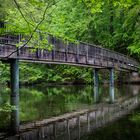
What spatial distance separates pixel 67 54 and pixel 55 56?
1.97 m

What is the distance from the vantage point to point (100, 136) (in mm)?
11773

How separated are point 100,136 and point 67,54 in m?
14.5

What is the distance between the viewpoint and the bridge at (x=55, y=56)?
19203mm

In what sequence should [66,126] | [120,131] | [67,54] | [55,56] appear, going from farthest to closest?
1. [67,54]
2. [55,56]
3. [66,126]
4. [120,131]

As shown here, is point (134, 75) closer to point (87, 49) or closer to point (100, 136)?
point (87, 49)

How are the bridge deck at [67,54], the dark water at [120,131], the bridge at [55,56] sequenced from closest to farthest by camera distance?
1. the dark water at [120,131]
2. the bridge at [55,56]
3. the bridge deck at [67,54]

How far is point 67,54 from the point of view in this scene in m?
25.8

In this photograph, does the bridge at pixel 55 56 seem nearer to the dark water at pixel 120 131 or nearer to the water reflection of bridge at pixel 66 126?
the water reflection of bridge at pixel 66 126

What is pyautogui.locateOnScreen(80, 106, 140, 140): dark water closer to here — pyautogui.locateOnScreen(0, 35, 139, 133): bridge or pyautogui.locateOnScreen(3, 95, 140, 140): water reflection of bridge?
pyautogui.locateOnScreen(3, 95, 140, 140): water reflection of bridge

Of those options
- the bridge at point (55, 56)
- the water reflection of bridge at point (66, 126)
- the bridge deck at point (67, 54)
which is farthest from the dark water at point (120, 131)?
the bridge deck at point (67, 54)

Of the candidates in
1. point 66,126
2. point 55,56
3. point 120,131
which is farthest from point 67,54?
point 120,131

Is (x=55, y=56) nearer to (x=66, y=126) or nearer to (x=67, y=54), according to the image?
(x=67, y=54)

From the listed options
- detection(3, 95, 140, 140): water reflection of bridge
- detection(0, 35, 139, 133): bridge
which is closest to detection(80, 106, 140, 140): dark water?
detection(3, 95, 140, 140): water reflection of bridge

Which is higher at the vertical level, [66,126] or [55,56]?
[55,56]
